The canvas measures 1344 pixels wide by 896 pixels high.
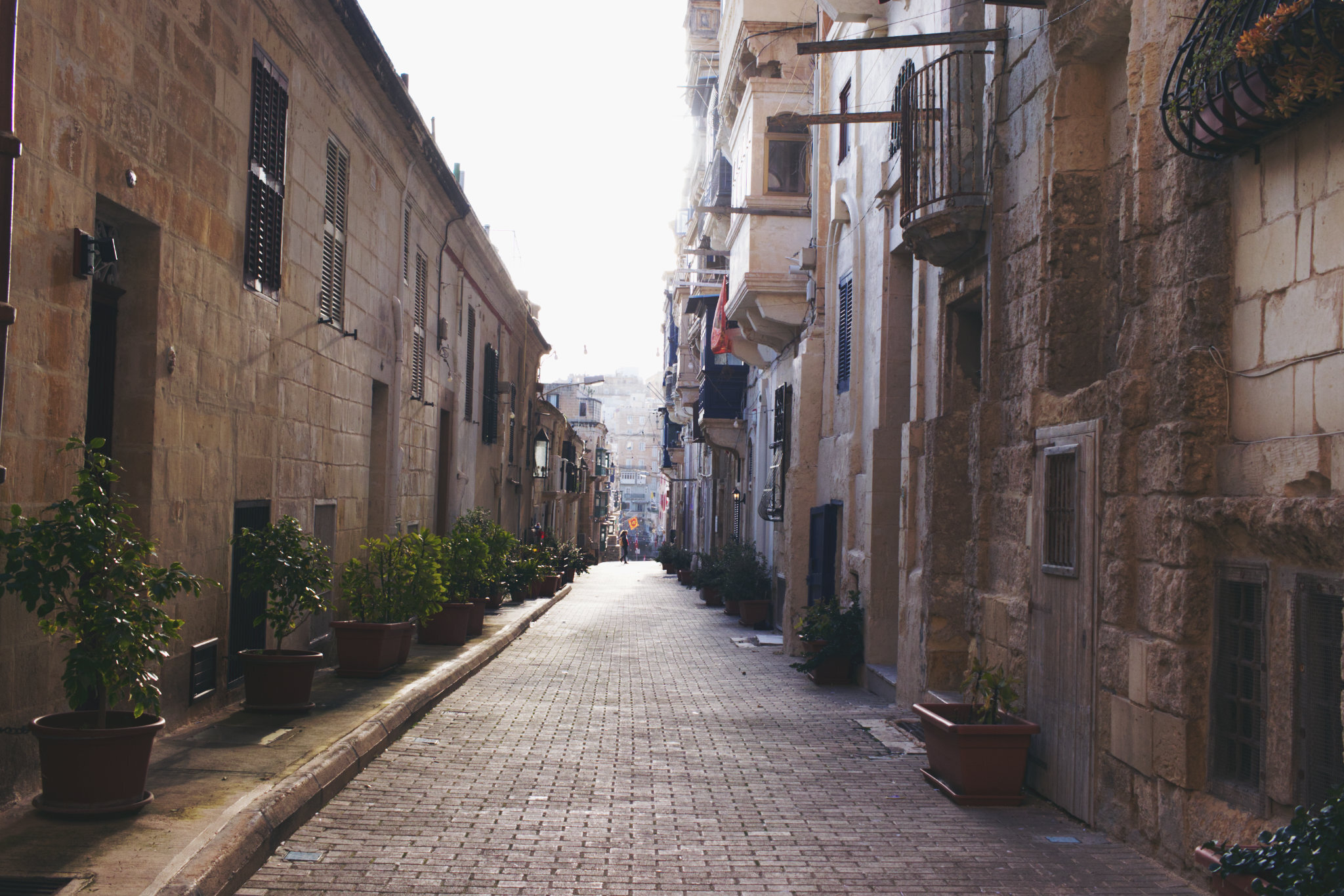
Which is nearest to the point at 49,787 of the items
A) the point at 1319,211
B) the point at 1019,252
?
the point at 1319,211

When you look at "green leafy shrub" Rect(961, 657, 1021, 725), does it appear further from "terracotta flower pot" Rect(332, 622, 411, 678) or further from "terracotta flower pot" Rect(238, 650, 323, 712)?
"terracotta flower pot" Rect(332, 622, 411, 678)

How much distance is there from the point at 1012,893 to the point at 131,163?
6.33 metres

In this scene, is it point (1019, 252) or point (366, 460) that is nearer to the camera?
point (1019, 252)

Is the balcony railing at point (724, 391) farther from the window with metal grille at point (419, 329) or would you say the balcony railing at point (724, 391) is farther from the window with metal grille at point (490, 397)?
the window with metal grille at point (419, 329)

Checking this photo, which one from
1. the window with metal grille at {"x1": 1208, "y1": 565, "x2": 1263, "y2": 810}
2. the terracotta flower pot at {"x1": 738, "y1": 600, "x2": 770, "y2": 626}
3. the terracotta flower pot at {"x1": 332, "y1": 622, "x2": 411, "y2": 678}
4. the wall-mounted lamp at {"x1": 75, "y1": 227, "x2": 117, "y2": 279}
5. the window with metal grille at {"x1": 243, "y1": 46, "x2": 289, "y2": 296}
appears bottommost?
the terracotta flower pot at {"x1": 738, "y1": 600, "x2": 770, "y2": 626}

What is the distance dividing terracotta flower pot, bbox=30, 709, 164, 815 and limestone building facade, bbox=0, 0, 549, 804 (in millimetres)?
284

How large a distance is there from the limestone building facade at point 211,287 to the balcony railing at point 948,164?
5.47m

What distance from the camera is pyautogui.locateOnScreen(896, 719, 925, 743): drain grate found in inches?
402

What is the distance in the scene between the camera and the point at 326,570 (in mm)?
9391

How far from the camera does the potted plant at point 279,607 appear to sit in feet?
29.5

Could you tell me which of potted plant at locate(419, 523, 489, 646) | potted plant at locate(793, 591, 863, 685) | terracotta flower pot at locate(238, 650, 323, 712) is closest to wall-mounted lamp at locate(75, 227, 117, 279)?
terracotta flower pot at locate(238, 650, 323, 712)

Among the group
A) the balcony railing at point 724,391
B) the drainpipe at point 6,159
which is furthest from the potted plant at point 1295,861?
the balcony railing at point 724,391

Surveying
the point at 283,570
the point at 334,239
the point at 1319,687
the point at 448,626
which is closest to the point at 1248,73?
the point at 1319,687

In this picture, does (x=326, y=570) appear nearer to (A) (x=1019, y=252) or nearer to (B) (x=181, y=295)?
(B) (x=181, y=295)
